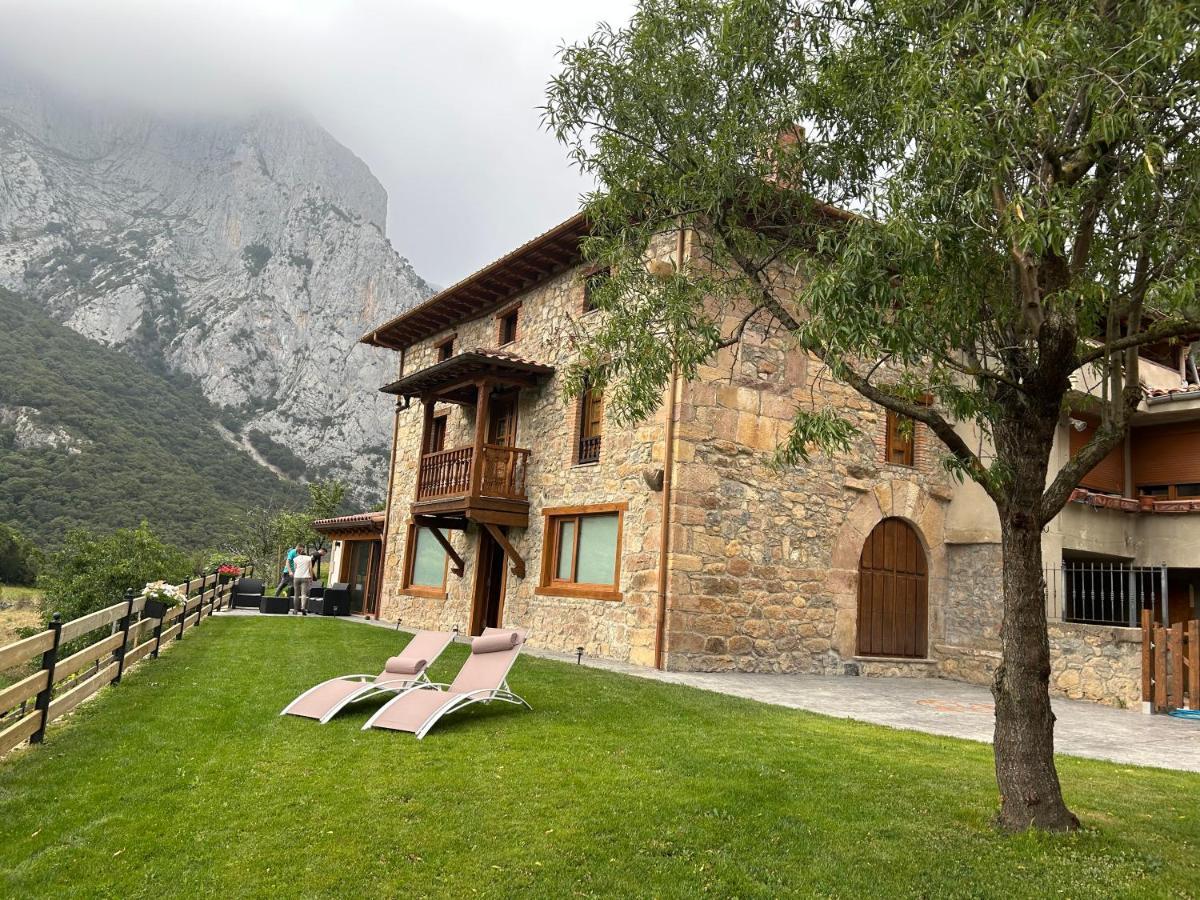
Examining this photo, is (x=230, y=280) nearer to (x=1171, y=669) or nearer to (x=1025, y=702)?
(x=1171, y=669)

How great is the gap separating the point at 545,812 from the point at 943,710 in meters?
6.19

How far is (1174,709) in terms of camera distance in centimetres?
948

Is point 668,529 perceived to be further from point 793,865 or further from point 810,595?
point 793,865

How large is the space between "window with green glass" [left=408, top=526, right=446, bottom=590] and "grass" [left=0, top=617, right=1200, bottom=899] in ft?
31.1

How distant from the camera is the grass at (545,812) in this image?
11.8ft

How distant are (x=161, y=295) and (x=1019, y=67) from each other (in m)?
62.6

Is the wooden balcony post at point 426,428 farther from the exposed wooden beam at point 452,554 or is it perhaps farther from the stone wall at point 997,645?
the stone wall at point 997,645

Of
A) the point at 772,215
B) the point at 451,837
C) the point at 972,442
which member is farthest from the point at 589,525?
the point at 451,837

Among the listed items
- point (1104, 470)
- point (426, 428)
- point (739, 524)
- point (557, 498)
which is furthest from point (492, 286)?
point (1104, 470)

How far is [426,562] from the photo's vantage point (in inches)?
671

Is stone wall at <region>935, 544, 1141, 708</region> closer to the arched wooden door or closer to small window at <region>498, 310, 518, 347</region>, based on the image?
the arched wooden door

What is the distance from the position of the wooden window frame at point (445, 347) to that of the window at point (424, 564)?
11.9 ft

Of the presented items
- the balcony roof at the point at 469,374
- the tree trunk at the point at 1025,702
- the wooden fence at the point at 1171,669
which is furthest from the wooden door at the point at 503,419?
the tree trunk at the point at 1025,702

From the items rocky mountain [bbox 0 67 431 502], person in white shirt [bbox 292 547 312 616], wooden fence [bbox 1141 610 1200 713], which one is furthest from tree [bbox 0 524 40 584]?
wooden fence [bbox 1141 610 1200 713]
